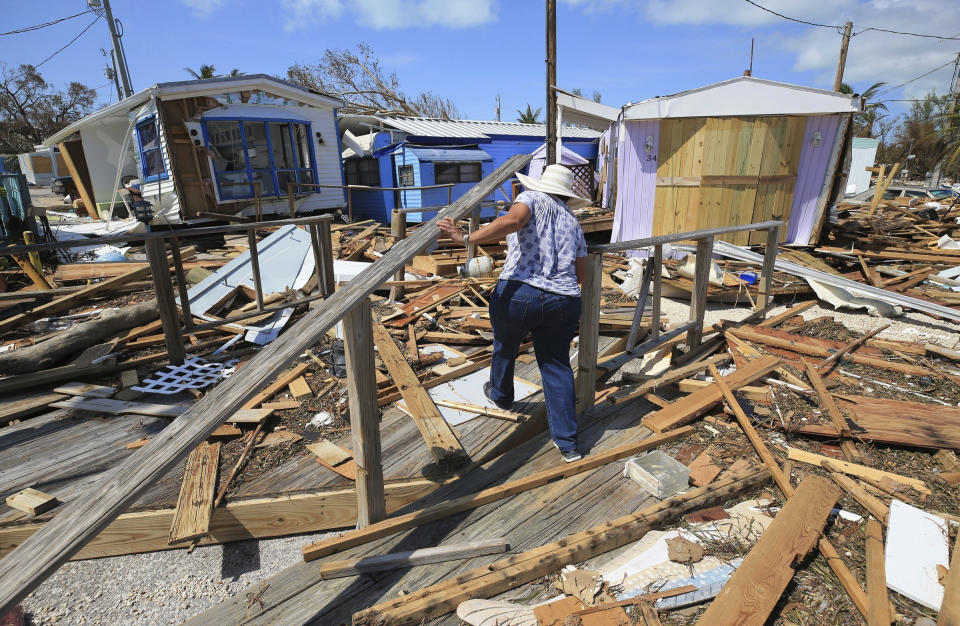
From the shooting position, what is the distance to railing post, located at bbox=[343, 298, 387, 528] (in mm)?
2191

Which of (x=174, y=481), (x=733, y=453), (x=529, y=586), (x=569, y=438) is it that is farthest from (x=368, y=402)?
(x=733, y=453)

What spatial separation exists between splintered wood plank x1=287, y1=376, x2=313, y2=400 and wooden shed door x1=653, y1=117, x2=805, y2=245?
27.5 ft

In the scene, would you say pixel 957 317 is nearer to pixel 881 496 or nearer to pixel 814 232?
pixel 814 232

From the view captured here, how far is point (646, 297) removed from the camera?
4324mm

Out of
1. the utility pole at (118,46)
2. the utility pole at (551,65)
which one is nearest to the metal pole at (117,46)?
the utility pole at (118,46)

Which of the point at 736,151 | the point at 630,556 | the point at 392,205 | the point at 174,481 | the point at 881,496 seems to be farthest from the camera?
the point at 392,205

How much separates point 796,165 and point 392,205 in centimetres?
1323

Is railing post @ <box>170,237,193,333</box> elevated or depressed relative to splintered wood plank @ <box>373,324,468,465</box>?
elevated

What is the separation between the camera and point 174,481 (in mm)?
3158

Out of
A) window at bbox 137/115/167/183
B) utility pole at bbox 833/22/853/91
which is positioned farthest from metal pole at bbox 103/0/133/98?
utility pole at bbox 833/22/853/91

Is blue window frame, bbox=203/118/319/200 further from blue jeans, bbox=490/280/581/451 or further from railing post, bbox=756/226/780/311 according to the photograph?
blue jeans, bbox=490/280/581/451

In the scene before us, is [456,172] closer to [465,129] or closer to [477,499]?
[465,129]

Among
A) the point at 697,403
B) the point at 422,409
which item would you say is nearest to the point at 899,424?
the point at 697,403

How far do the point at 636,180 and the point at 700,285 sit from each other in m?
6.25
